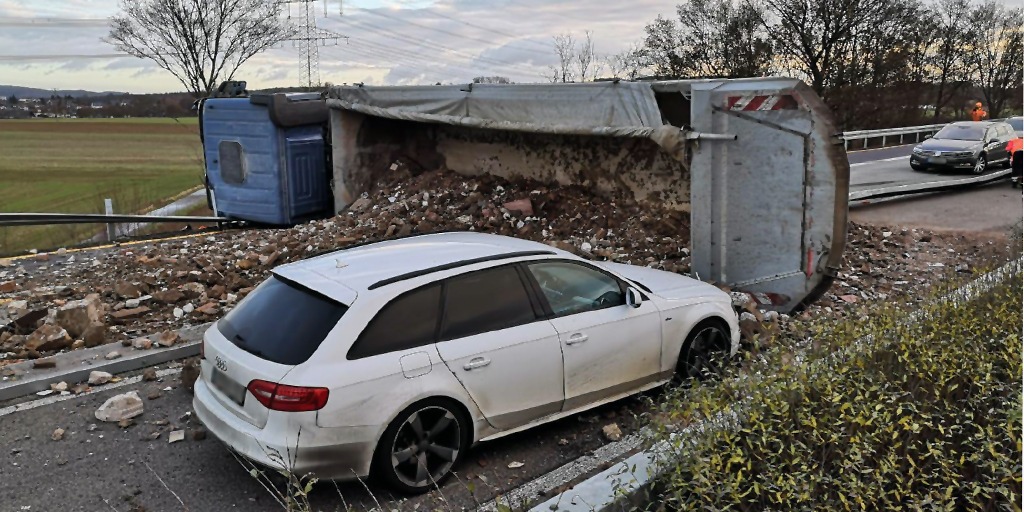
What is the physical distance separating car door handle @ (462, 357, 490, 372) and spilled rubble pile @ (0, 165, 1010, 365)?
3.00 metres

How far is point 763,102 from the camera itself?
26.4 feet

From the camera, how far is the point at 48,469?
5434 millimetres

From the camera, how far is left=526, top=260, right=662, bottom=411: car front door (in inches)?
221

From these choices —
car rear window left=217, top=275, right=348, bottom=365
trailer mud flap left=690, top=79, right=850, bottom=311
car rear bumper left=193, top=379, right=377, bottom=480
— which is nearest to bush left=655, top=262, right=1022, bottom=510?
car rear bumper left=193, top=379, right=377, bottom=480

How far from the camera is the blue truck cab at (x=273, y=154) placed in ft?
46.5

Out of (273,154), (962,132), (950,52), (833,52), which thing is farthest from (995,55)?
(273,154)

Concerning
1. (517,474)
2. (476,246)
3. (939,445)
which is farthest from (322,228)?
(939,445)

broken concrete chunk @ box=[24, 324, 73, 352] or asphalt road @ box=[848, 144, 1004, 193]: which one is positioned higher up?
asphalt road @ box=[848, 144, 1004, 193]

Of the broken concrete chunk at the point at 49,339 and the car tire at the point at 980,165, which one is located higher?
the car tire at the point at 980,165

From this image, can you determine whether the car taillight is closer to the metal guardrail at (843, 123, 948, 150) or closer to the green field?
the green field

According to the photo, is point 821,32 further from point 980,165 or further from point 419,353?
point 419,353

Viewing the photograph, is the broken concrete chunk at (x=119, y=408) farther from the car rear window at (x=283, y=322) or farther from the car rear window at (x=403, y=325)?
the car rear window at (x=403, y=325)

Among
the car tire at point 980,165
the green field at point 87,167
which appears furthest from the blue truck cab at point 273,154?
the car tire at point 980,165

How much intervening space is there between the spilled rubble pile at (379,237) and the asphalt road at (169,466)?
1563 mm
